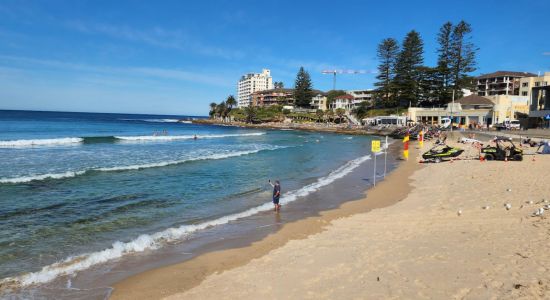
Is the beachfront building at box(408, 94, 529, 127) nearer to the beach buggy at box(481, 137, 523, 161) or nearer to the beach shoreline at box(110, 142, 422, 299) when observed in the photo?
the beach buggy at box(481, 137, 523, 161)

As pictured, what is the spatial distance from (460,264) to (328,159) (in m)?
24.9

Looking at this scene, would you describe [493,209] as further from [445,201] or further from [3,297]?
[3,297]

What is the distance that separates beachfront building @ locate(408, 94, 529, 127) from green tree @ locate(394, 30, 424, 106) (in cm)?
822

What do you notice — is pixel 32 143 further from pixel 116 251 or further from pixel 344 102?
pixel 344 102

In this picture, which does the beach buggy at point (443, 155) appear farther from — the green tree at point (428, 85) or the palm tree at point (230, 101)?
the palm tree at point (230, 101)

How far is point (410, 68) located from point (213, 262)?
3209 inches

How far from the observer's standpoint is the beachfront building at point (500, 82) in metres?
90.1

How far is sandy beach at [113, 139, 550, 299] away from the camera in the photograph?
6.32 metres

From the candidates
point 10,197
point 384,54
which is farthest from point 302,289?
point 384,54

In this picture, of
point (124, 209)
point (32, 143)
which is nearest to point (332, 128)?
point (32, 143)

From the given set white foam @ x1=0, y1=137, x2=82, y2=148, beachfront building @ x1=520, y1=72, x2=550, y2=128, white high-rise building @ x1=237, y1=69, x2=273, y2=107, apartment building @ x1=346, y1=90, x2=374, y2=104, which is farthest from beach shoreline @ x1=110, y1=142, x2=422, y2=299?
white high-rise building @ x1=237, y1=69, x2=273, y2=107

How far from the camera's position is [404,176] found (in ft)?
68.8

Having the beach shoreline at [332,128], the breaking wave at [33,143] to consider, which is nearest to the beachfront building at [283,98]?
the beach shoreline at [332,128]

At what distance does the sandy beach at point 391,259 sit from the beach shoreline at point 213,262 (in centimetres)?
2
